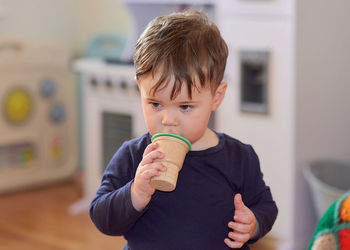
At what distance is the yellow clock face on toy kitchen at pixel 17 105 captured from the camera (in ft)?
10.7

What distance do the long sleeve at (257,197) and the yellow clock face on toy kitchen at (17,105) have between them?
2303mm

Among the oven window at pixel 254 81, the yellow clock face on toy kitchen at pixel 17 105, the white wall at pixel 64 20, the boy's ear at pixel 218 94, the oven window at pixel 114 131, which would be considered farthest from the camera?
the white wall at pixel 64 20

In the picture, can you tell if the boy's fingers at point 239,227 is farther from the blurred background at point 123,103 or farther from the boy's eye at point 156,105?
the blurred background at point 123,103

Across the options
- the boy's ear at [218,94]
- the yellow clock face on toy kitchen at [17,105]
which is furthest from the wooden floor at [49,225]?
the boy's ear at [218,94]

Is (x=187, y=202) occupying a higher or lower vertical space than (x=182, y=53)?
lower

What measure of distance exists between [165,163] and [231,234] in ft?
0.65

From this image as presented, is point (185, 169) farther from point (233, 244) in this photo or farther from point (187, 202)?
point (233, 244)

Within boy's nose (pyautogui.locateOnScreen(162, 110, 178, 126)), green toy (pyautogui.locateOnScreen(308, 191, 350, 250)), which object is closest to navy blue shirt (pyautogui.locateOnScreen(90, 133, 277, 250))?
boy's nose (pyautogui.locateOnScreen(162, 110, 178, 126))

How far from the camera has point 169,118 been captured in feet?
3.57

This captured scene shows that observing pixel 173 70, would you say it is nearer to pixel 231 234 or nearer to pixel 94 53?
pixel 231 234

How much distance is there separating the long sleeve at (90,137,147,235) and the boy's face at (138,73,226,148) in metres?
0.10

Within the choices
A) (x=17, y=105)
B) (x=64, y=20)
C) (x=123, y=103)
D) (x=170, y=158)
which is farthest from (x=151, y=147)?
(x=64, y=20)

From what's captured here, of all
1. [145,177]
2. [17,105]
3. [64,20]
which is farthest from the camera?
[64,20]

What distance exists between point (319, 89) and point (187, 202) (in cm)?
129
